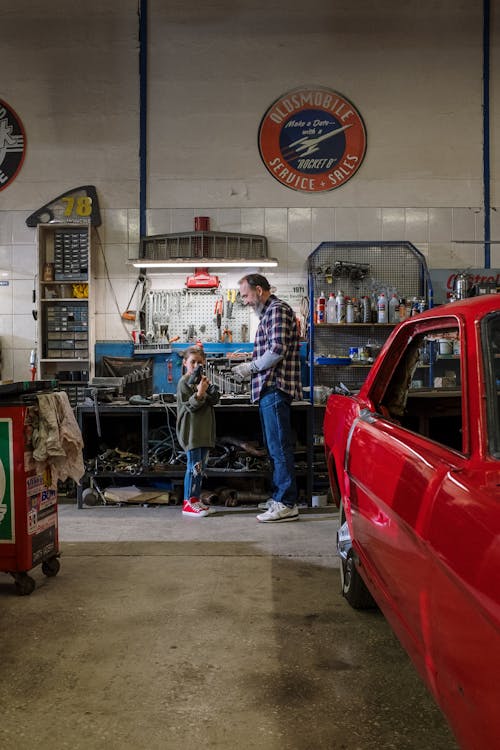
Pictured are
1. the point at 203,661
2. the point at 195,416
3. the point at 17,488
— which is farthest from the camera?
the point at 195,416

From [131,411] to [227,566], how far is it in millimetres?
2171

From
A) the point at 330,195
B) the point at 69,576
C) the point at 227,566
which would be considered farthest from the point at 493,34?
the point at 69,576

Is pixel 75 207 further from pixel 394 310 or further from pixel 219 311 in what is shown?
pixel 394 310

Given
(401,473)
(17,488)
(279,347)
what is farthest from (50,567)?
(401,473)

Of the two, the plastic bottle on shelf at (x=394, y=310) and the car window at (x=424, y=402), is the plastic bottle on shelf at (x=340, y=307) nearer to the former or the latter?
the plastic bottle on shelf at (x=394, y=310)

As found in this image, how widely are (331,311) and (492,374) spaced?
4.58m

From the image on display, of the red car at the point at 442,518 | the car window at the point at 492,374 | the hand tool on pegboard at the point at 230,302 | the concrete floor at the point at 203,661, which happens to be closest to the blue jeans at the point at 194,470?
the concrete floor at the point at 203,661

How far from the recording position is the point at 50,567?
11.3 feet

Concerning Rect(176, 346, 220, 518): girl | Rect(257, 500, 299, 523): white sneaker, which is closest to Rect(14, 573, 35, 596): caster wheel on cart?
Rect(176, 346, 220, 518): girl

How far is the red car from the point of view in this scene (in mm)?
1172

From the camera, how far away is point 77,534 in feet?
14.5

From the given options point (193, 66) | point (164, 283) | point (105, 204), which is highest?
point (193, 66)

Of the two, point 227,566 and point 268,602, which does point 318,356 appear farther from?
point 268,602

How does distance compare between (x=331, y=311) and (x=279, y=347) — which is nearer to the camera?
(x=279, y=347)
